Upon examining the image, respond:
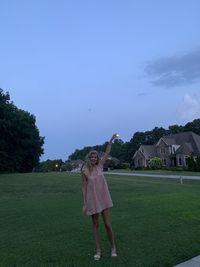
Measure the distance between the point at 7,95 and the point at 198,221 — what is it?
5002 centimetres

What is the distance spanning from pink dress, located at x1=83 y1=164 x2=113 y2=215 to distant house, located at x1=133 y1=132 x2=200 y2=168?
73.7 m

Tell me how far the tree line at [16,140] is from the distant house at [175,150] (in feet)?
89.6

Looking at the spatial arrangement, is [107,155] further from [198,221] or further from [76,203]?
[76,203]

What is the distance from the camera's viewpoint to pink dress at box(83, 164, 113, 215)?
745cm

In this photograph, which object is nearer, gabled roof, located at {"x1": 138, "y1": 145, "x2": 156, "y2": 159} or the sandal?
the sandal

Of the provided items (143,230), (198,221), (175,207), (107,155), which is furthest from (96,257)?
(175,207)

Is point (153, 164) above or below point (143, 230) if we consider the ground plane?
above

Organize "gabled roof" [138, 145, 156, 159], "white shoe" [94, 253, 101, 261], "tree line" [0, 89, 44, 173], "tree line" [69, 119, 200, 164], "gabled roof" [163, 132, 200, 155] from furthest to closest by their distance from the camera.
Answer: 1. "tree line" [69, 119, 200, 164]
2. "gabled roof" [138, 145, 156, 159]
3. "gabled roof" [163, 132, 200, 155]
4. "tree line" [0, 89, 44, 173]
5. "white shoe" [94, 253, 101, 261]

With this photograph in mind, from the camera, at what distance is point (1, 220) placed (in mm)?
12047

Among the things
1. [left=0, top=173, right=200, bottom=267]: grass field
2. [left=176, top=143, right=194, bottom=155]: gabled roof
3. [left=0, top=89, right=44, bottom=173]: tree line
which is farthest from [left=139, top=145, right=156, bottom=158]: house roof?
[left=0, top=173, right=200, bottom=267]: grass field

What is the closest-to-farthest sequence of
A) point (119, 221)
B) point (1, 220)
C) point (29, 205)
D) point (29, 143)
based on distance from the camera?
point (119, 221) < point (1, 220) < point (29, 205) < point (29, 143)

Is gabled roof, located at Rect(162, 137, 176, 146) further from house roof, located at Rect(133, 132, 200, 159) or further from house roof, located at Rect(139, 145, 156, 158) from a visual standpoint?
house roof, located at Rect(139, 145, 156, 158)

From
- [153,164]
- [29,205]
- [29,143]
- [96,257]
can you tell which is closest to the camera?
[96,257]

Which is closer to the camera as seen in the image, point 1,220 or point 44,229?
point 44,229
